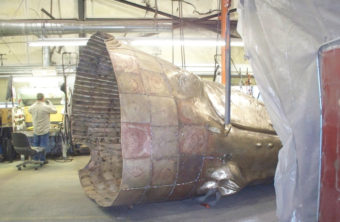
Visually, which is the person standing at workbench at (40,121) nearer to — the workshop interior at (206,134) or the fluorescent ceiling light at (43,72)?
the workshop interior at (206,134)

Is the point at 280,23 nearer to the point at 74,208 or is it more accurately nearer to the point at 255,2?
the point at 255,2

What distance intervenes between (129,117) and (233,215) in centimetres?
193

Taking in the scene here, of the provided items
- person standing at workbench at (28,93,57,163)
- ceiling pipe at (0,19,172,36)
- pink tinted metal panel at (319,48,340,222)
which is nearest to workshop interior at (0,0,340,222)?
pink tinted metal panel at (319,48,340,222)

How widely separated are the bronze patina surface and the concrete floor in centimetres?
32

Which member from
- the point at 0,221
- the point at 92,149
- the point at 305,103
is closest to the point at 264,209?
the point at 305,103

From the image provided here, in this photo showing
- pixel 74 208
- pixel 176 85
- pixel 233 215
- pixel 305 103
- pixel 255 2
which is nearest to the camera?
pixel 305 103

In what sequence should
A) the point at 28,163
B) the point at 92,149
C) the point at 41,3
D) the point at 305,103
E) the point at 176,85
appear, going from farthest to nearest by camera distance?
the point at 41,3, the point at 28,163, the point at 92,149, the point at 176,85, the point at 305,103

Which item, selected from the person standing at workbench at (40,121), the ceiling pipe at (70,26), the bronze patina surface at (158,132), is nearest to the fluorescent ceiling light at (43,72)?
the ceiling pipe at (70,26)

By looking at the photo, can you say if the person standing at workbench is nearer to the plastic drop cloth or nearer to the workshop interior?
the workshop interior

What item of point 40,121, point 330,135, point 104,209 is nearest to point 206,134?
point 330,135

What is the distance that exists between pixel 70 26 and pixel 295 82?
7.28 m

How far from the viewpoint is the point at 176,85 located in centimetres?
285

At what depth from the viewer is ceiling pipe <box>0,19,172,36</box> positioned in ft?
24.4

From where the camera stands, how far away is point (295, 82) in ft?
6.31
